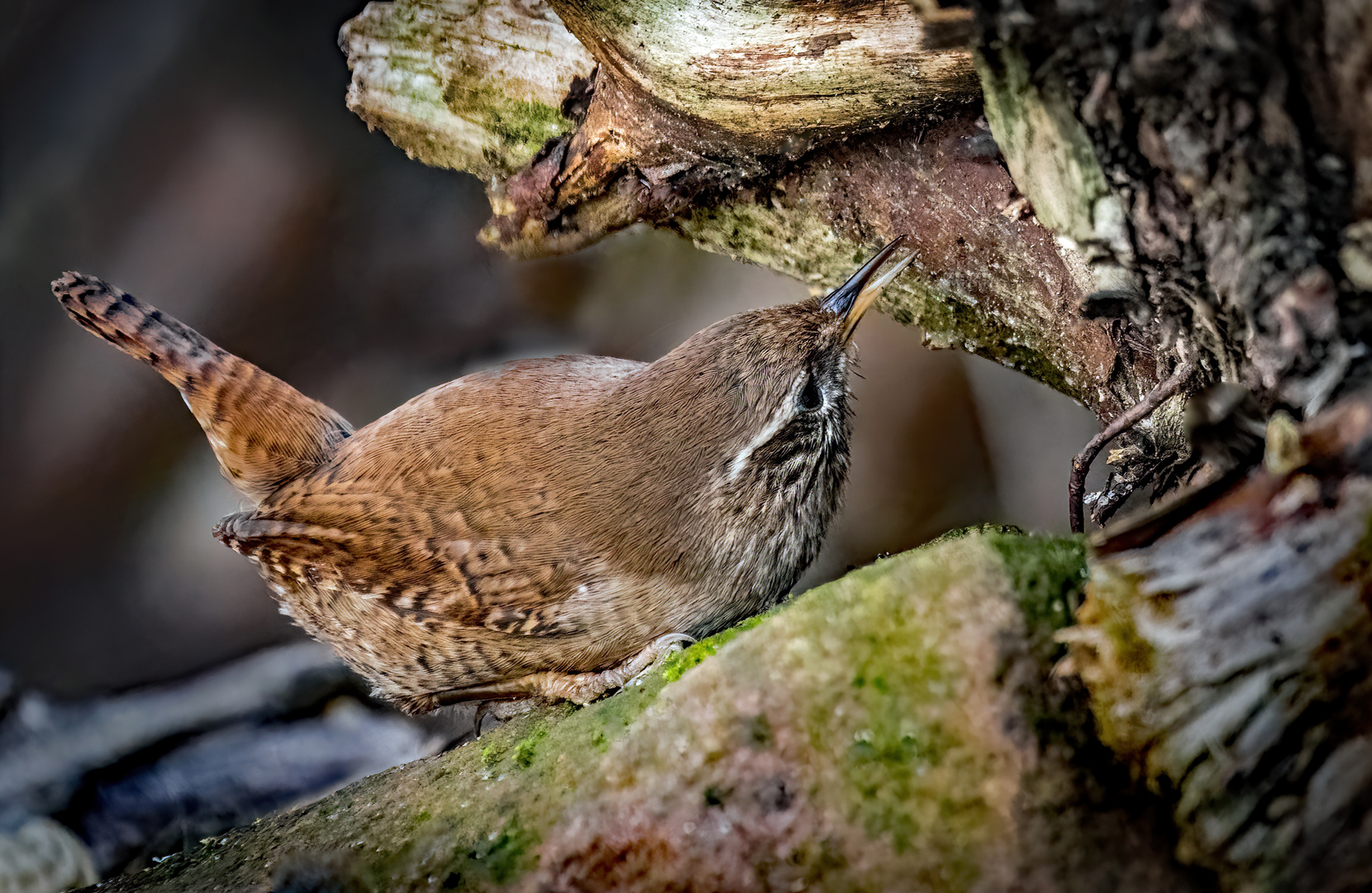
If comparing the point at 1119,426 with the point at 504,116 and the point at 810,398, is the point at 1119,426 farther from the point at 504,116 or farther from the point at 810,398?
the point at 504,116

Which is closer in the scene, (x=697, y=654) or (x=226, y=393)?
(x=697, y=654)

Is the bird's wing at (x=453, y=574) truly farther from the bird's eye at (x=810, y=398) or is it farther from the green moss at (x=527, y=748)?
the bird's eye at (x=810, y=398)

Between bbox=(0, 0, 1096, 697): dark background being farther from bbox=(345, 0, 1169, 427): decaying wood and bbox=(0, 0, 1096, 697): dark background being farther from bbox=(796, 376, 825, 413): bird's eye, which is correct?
bbox=(796, 376, 825, 413): bird's eye

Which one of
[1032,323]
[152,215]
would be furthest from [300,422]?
[1032,323]

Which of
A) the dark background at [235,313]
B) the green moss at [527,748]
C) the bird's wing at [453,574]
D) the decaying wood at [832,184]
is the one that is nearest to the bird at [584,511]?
the bird's wing at [453,574]

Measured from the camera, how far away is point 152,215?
260 centimetres

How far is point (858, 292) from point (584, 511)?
0.91 metres

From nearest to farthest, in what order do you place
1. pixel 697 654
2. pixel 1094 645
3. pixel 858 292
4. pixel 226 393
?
pixel 1094 645 → pixel 697 654 → pixel 858 292 → pixel 226 393

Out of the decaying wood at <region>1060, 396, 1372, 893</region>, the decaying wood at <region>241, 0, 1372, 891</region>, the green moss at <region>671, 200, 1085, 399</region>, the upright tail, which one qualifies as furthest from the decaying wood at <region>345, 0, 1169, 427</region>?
the upright tail

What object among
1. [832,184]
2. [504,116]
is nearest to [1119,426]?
[832,184]

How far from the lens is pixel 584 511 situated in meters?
1.97

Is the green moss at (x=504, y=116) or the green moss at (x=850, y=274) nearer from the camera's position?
the green moss at (x=850, y=274)

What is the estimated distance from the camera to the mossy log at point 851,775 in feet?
3.44

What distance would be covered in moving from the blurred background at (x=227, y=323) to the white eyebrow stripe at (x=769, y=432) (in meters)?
0.69
